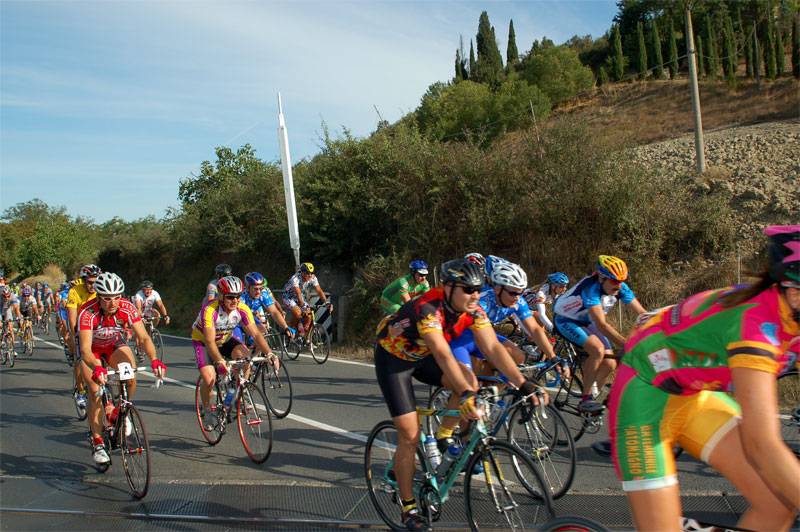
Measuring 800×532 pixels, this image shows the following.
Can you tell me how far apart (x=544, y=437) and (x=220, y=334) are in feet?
13.3

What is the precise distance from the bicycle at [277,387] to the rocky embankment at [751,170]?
10.7 m

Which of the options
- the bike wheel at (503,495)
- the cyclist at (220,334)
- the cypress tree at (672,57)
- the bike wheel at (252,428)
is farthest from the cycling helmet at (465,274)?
the cypress tree at (672,57)

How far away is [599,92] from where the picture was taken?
1665 inches

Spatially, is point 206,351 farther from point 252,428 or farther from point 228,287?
point 252,428

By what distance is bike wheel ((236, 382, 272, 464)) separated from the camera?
239 inches

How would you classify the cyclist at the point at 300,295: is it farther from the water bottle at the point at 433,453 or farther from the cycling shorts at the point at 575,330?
the water bottle at the point at 433,453

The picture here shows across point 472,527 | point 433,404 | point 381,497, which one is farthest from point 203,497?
point 472,527

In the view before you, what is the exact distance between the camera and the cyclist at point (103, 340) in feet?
18.9

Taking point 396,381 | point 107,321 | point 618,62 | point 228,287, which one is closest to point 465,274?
point 396,381

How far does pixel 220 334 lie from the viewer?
682 centimetres

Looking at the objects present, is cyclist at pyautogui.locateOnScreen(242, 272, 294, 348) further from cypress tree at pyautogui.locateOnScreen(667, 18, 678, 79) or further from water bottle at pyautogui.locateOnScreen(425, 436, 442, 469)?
cypress tree at pyautogui.locateOnScreen(667, 18, 678, 79)

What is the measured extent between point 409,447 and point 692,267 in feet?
34.8

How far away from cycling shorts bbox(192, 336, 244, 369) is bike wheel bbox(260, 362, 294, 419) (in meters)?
0.57

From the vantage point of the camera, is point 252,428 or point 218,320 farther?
point 218,320
